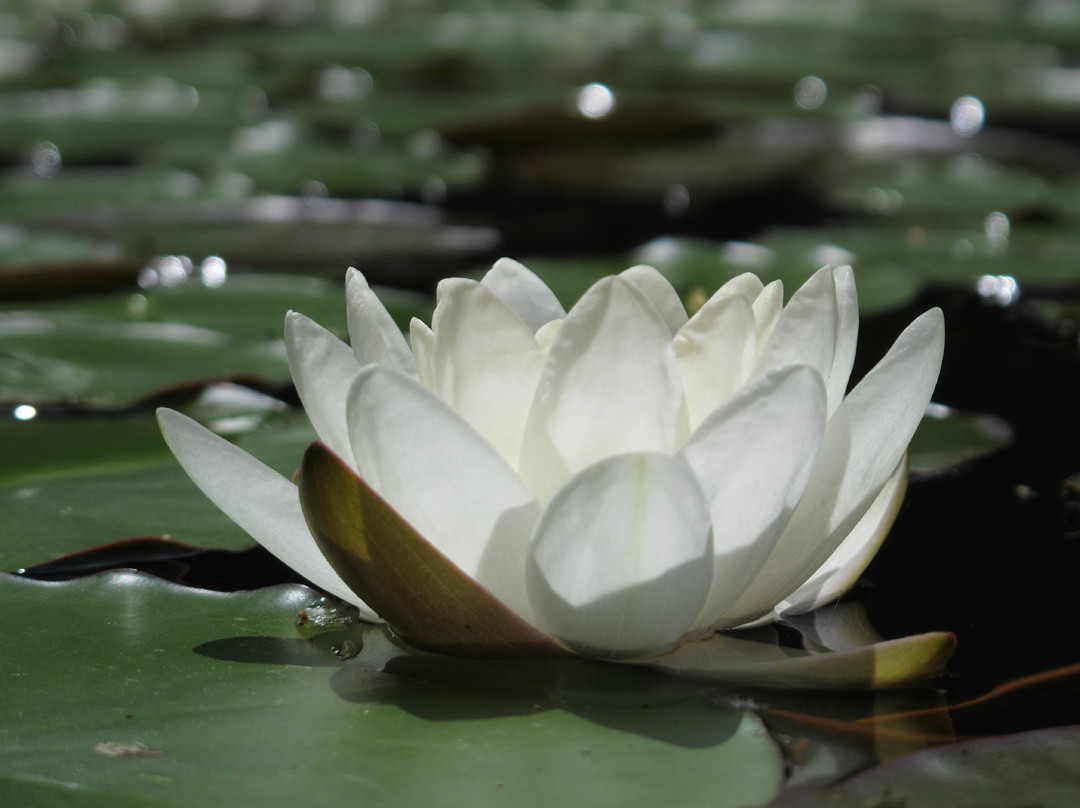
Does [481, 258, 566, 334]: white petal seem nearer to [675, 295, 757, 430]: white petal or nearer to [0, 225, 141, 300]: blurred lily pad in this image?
[675, 295, 757, 430]: white petal

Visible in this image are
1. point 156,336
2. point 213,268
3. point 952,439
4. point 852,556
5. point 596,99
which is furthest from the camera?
point 596,99

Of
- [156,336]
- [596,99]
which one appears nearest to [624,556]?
[156,336]

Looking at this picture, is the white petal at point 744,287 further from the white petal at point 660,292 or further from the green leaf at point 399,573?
the green leaf at point 399,573

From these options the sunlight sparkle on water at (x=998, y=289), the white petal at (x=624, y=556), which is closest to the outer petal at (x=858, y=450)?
the white petal at (x=624, y=556)

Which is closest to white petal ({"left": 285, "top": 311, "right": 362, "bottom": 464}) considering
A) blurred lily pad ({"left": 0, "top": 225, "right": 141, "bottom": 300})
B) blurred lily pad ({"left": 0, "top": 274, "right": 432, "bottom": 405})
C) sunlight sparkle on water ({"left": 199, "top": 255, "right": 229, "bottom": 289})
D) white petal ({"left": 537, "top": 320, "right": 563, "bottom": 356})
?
white petal ({"left": 537, "top": 320, "right": 563, "bottom": 356})

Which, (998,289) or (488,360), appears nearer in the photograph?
(488,360)

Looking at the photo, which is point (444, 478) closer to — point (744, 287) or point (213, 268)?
point (744, 287)
